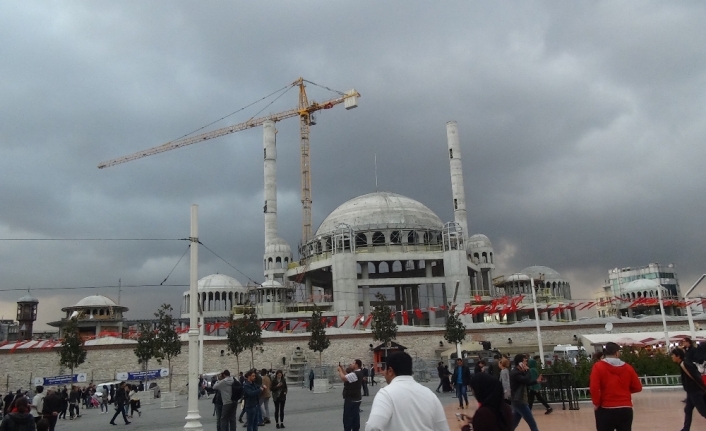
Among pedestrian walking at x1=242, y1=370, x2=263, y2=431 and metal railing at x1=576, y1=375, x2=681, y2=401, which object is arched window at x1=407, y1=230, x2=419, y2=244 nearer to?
metal railing at x1=576, y1=375, x2=681, y2=401

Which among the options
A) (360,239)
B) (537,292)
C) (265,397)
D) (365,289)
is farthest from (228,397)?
(537,292)

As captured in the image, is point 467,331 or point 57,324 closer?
point 467,331

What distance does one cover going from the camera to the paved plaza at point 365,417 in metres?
12.2

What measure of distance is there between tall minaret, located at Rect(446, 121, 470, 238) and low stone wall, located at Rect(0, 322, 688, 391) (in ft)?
69.9

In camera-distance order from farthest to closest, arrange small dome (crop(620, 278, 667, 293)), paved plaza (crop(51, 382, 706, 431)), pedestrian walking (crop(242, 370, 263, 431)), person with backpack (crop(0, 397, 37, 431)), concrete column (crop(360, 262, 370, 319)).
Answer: small dome (crop(620, 278, 667, 293)) → concrete column (crop(360, 262, 370, 319)) → pedestrian walking (crop(242, 370, 263, 431)) → paved plaza (crop(51, 382, 706, 431)) → person with backpack (crop(0, 397, 37, 431))

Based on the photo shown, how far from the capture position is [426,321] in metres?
69.4

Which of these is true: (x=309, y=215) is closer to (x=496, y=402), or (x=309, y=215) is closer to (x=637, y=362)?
(x=637, y=362)

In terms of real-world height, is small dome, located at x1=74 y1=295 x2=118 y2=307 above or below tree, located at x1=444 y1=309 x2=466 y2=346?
above

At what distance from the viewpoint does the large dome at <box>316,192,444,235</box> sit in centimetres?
6638

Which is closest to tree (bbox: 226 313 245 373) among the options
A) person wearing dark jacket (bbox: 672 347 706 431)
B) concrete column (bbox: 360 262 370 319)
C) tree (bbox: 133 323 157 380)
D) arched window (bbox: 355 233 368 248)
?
tree (bbox: 133 323 157 380)

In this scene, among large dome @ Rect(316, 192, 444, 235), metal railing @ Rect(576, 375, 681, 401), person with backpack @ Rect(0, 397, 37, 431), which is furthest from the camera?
large dome @ Rect(316, 192, 444, 235)

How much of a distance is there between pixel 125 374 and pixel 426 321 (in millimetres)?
38449

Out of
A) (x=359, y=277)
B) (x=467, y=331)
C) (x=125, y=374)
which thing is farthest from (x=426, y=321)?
(x=125, y=374)

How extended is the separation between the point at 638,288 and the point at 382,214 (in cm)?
5407
